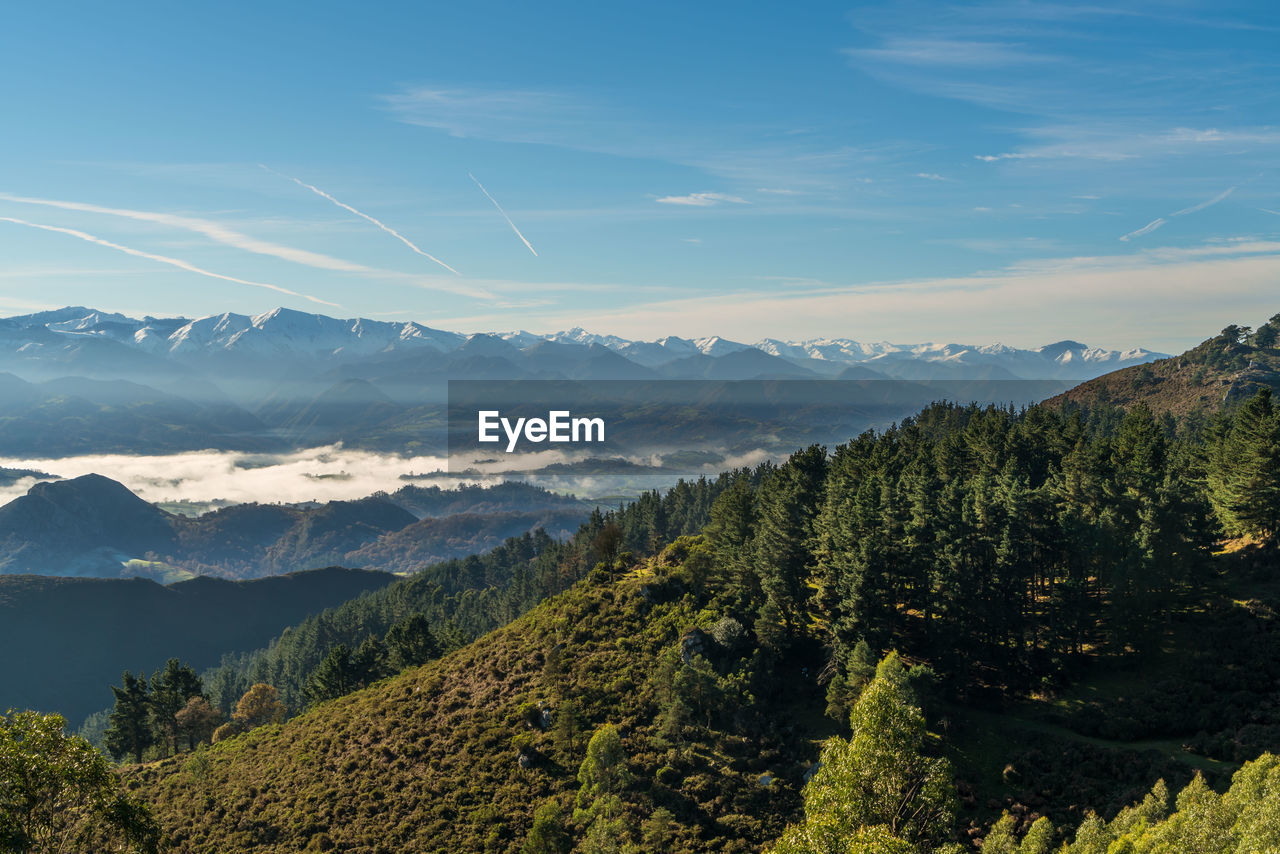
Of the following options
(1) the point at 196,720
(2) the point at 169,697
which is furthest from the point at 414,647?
(2) the point at 169,697

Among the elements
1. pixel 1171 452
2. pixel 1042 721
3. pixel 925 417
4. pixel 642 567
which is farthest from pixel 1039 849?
pixel 925 417

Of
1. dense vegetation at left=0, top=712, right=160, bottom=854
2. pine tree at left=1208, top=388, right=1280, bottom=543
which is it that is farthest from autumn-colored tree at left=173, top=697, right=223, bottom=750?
pine tree at left=1208, top=388, right=1280, bottom=543

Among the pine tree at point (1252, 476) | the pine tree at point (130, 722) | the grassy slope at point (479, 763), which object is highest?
the pine tree at point (1252, 476)

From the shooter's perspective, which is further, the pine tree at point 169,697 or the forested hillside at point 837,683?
the pine tree at point 169,697

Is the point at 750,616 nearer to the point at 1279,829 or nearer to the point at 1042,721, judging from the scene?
the point at 1042,721

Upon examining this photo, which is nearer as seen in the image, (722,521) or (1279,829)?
(1279,829)

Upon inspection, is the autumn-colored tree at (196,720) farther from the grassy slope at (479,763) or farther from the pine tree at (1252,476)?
the pine tree at (1252,476)

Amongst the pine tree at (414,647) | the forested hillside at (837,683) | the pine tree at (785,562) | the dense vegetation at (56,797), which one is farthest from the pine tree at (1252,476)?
the pine tree at (414,647)

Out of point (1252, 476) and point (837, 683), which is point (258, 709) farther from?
point (1252, 476)

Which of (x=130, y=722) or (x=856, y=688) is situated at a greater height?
(x=856, y=688)
